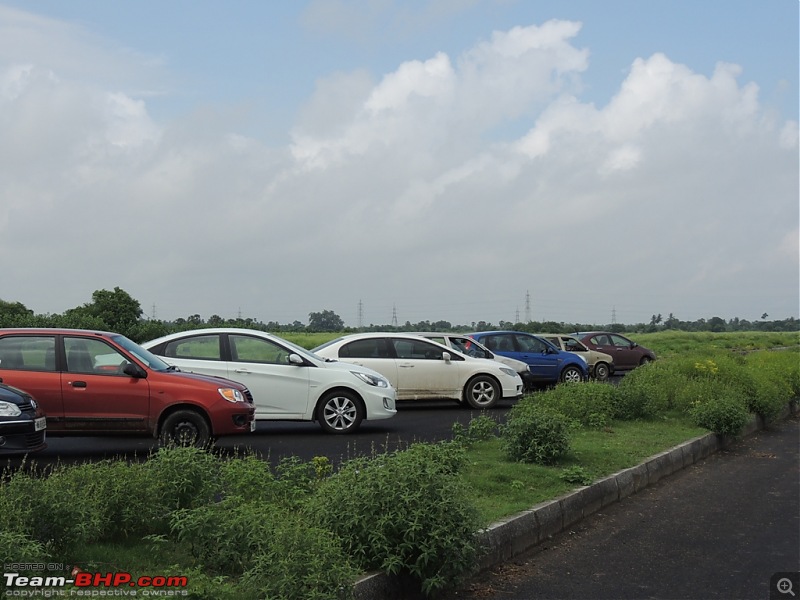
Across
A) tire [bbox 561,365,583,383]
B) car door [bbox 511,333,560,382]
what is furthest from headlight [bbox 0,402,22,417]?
tire [bbox 561,365,583,383]

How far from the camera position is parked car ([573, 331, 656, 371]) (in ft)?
104

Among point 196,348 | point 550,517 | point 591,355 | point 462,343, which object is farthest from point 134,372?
point 591,355

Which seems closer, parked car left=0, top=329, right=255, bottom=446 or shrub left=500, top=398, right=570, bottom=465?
shrub left=500, top=398, right=570, bottom=465

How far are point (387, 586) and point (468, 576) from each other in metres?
0.81

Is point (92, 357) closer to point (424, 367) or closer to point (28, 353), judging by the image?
point (28, 353)

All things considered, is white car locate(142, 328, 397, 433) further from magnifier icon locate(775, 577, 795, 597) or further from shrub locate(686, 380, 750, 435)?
magnifier icon locate(775, 577, 795, 597)

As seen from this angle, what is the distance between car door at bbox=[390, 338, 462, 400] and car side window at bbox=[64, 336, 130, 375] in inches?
300

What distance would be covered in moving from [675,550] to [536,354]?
16.5 m

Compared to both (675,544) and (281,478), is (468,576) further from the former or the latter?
(675,544)

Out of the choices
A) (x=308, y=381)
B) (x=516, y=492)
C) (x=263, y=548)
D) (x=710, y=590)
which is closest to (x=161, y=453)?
(x=263, y=548)

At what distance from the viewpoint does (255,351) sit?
516 inches

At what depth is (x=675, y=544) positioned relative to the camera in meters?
7.30

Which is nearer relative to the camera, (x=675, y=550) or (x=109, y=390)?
(x=675, y=550)

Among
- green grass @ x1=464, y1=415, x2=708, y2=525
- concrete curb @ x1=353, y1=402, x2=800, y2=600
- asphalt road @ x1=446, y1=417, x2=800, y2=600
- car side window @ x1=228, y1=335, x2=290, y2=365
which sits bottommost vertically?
asphalt road @ x1=446, y1=417, x2=800, y2=600
